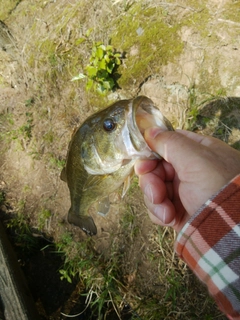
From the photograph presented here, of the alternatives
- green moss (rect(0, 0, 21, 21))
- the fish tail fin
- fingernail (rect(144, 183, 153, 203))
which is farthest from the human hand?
green moss (rect(0, 0, 21, 21))

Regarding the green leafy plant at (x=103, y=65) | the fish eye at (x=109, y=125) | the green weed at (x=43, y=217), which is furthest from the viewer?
the green weed at (x=43, y=217)

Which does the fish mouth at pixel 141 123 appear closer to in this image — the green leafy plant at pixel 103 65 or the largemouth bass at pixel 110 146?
the largemouth bass at pixel 110 146

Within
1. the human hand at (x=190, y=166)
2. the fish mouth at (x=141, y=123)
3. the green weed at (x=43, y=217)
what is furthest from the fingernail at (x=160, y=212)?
the green weed at (x=43, y=217)

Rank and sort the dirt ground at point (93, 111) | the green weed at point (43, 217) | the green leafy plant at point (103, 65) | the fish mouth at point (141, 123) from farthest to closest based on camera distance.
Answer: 1. the green weed at point (43, 217)
2. the green leafy plant at point (103, 65)
3. the dirt ground at point (93, 111)
4. the fish mouth at point (141, 123)

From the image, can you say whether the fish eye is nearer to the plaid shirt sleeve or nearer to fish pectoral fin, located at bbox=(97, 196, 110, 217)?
the plaid shirt sleeve

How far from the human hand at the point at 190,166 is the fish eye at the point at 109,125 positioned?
204mm

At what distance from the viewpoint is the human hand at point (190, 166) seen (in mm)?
1298

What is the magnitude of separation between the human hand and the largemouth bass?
0.08 meters

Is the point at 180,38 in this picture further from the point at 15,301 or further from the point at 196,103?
Answer: the point at 15,301

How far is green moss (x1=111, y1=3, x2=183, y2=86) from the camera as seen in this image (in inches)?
116

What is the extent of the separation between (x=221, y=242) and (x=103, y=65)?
250 cm

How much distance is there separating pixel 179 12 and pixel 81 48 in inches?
51.2

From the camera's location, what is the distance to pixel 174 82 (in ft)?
9.73

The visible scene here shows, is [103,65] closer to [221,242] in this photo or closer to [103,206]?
[103,206]
